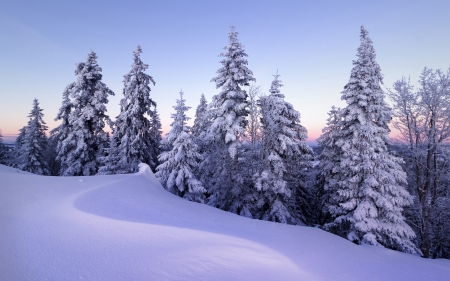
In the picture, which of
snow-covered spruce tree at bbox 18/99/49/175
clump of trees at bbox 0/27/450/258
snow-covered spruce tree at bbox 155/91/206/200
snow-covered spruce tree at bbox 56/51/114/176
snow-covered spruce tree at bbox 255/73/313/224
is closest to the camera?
clump of trees at bbox 0/27/450/258

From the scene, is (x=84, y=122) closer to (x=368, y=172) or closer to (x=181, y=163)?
(x=181, y=163)

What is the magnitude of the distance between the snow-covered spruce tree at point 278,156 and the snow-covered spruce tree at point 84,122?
43.7ft

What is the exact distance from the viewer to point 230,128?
14438mm

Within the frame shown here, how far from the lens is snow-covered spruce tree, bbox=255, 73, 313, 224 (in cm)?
1395

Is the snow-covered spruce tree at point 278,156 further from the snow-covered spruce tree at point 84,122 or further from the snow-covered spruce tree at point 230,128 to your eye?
the snow-covered spruce tree at point 84,122

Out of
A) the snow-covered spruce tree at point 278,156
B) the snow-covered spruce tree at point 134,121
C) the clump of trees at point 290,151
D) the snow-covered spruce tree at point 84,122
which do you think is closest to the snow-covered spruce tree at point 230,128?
the clump of trees at point 290,151

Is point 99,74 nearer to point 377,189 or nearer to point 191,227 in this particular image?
point 191,227

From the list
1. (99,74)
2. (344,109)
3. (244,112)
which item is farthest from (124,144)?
(344,109)

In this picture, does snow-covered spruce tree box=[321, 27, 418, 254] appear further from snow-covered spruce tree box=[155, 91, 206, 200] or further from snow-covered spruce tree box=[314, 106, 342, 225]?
snow-covered spruce tree box=[155, 91, 206, 200]

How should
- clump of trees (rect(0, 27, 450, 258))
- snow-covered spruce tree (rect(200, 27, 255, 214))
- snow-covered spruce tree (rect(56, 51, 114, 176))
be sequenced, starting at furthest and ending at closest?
snow-covered spruce tree (rect(56, 51, 114, 176))
snow-covered spruce tree (rect(200, 27, 255, 214))
clump of trees (rect(0, 27, 450, 258))

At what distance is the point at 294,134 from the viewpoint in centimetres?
1476

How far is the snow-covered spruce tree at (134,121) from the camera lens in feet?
60.1

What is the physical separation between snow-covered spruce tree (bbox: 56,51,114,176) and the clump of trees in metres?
0.09

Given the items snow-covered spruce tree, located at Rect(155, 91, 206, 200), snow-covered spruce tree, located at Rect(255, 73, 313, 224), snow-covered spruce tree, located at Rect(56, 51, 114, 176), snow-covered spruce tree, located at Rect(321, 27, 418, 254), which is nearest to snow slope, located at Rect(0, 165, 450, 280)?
snow-covered spruce tree, located at Rect(321, 27, 418, 254)
